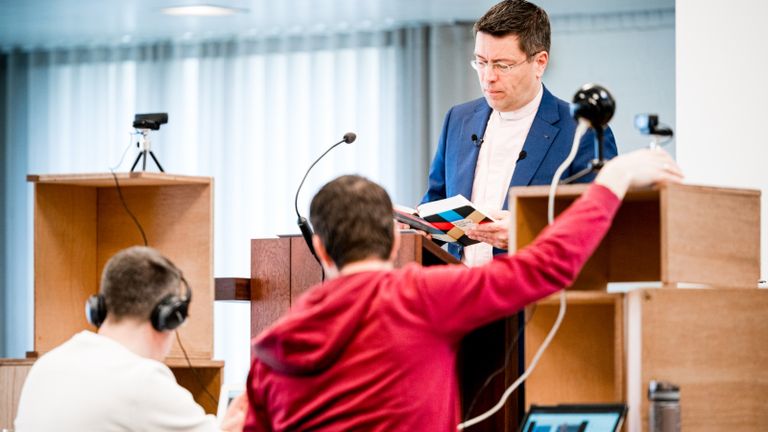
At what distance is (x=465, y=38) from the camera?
6.74 m

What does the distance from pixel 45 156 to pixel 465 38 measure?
2870 mm

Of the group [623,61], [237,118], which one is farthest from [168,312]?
[237,118]

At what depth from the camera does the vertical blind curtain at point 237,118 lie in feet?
22.3

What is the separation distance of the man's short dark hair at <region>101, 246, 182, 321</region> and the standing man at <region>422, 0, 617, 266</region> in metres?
1.23

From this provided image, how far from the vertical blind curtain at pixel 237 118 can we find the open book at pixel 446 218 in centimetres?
366

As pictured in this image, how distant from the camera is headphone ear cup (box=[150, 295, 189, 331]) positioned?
2.42 m

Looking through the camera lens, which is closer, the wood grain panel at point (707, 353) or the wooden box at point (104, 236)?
the wood grain panel at point (707, 353)

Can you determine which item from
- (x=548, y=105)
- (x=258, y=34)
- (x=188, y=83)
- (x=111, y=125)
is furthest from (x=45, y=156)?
(x=548, y=105)

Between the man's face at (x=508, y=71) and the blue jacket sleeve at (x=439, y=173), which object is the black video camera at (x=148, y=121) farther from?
the man's face at (x=508, y=71)

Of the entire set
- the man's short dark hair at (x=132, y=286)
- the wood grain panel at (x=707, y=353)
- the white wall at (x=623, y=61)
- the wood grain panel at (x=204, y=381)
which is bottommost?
the wood grain panel at (x=204, y=381)

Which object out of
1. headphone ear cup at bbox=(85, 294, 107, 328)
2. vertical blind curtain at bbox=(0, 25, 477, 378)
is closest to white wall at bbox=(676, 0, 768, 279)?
vertical blind curtain at bbox=(0, 25, 477, 378)

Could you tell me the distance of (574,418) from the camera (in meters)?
2.25

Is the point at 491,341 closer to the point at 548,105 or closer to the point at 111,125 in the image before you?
the point at 548,105

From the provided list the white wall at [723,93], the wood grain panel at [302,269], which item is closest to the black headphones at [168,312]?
the wood grain panel at [302,269]
